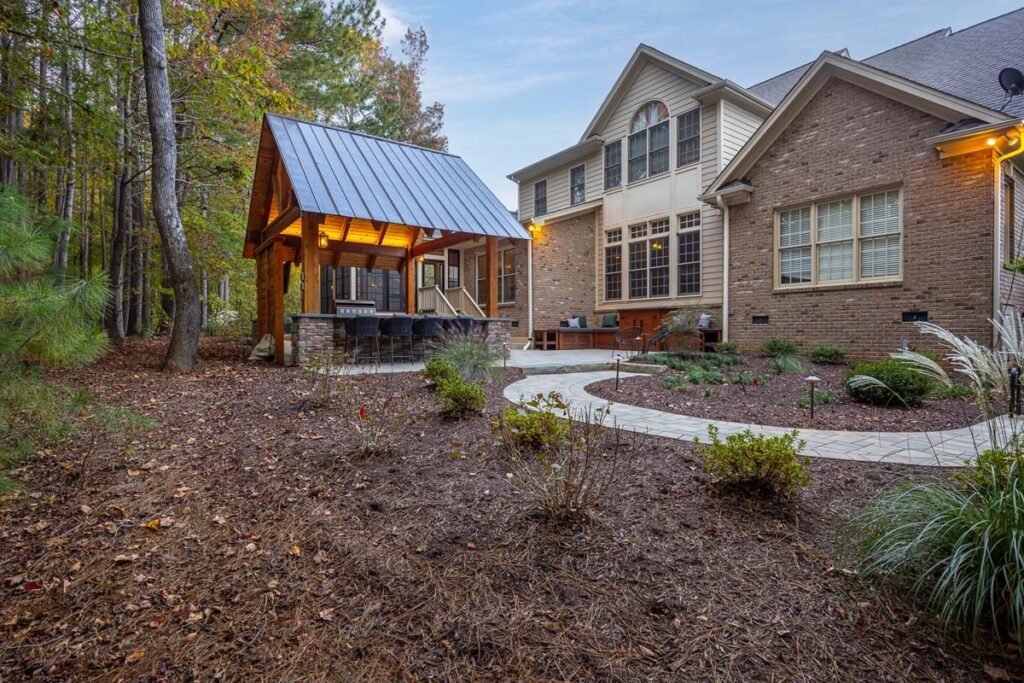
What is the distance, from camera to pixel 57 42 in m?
6.78

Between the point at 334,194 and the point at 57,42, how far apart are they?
13.0ft

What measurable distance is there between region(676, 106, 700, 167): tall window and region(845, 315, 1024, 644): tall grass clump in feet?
36.0

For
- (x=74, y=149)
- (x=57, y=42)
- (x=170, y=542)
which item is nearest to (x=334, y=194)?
(x=57, y=42)

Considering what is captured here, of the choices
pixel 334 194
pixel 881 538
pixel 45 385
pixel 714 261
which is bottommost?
pixel 881 538

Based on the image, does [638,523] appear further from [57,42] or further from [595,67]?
[595,67]

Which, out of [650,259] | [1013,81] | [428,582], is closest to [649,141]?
[650,259]

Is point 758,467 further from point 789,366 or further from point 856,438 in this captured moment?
point 789,366

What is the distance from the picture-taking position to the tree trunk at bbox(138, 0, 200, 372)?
7.32 meters

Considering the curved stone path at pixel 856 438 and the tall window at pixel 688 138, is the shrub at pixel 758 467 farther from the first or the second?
the tall window at pixel 688 138

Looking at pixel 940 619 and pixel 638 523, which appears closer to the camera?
pixel 940 619

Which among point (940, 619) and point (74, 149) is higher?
point (74, 149)

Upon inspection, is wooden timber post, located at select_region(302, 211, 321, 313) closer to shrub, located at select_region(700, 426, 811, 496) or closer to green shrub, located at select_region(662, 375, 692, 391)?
green shrub, located at select_region(662, 375, 692, 391)

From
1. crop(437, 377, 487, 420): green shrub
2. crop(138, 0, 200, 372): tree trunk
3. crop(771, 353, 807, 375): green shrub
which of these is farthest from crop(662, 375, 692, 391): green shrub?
crop(138, 0, 200, 372): tree trunk

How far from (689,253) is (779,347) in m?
3.43
